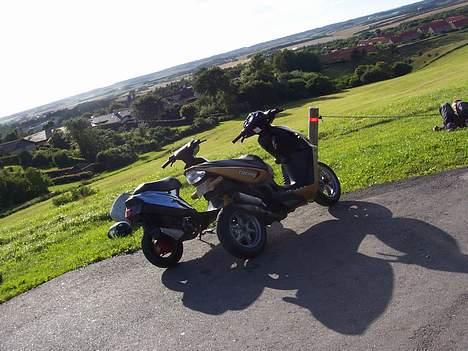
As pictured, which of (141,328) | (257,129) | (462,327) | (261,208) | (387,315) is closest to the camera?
(462,327)

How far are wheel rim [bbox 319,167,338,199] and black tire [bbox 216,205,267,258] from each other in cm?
165

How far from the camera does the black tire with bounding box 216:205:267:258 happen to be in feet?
18.6

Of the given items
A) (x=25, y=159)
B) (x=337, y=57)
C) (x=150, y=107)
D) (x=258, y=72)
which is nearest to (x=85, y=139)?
(x=25, y=159)

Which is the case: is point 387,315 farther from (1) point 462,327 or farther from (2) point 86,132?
(2) point 86,132

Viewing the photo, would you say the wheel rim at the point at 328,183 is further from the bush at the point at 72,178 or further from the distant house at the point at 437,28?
the distant house at the point at 437,28

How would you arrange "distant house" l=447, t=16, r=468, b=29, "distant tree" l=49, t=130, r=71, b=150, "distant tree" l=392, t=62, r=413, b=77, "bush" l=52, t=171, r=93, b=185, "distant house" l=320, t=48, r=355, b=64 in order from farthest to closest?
1. "distant house" l=447, t=16, r=468, b=29
2. "distant house" l=320, t=48, r=355, b=64
3. "distant tree" l=49, t=130, r=71, b=150
4. "distant tree" l=392, t=62, r=413, b=77
5. "bush" l=52, t=171, r=93, b=185

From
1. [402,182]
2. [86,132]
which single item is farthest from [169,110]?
[402,182]

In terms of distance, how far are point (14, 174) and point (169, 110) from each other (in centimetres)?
3742

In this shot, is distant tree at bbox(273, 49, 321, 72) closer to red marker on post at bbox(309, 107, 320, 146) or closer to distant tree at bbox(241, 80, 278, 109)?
distant tree at bbox(241, 80, 278, 109)

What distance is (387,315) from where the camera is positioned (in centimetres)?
412

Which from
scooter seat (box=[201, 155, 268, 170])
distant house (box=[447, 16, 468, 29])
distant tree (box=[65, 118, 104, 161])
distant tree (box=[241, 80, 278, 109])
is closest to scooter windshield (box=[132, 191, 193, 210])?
scooter seat (box=[201, 155, 268, 170])

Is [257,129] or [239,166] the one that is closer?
[239,166]

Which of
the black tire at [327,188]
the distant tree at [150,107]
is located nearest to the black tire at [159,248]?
the black tire at [327,188]

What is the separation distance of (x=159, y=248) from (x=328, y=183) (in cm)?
281
